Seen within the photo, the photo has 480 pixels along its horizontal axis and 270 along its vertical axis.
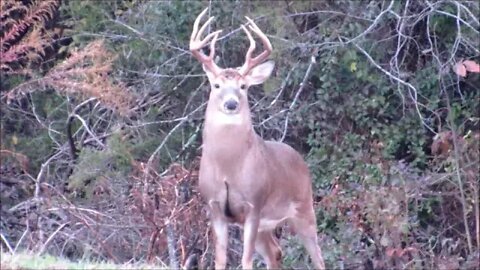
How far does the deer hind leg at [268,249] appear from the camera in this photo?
10.4 m

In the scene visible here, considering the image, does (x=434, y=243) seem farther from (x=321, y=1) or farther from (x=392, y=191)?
(x=321, y=1)

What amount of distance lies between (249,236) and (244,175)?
43cm

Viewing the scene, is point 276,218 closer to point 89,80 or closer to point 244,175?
point 244,175

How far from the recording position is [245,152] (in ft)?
31.7

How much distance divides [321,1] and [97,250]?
385 centimetres

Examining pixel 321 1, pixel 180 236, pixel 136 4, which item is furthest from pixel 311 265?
pixel 136 4

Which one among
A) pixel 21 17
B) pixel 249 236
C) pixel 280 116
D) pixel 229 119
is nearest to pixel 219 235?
pixel 249 236

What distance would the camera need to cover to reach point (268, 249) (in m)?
10.4

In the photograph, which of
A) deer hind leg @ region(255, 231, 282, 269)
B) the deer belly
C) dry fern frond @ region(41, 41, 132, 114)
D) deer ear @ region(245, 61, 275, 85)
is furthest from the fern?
the deer belly

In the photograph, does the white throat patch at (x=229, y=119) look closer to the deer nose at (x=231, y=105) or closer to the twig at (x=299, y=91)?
the deer nose at (x=231, y=105)

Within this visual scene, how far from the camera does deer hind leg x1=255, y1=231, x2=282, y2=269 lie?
10406 mm

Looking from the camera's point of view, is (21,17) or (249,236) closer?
(249,236)

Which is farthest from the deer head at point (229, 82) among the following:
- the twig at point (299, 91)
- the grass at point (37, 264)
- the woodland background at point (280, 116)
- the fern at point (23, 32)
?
the twig at point (299, 91)

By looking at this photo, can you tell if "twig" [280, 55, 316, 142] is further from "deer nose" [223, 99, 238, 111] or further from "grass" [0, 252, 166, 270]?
"grass" [0, 252, 166, 270]
